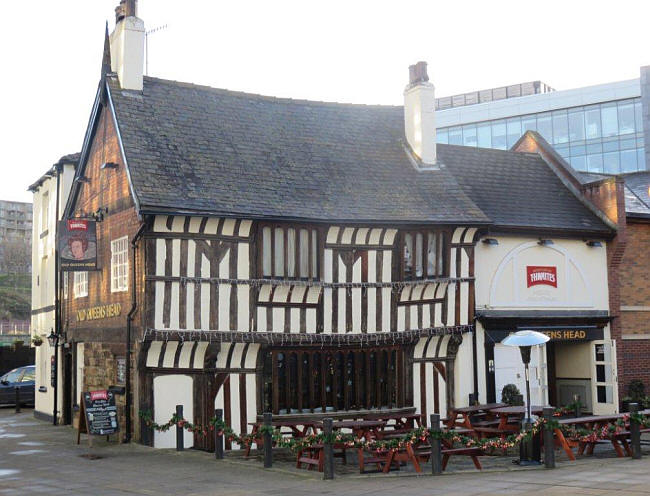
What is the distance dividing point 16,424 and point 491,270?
44.4 ft

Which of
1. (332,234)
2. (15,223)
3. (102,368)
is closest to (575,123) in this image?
(332,234)

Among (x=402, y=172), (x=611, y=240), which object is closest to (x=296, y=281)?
(x=402, y=172)

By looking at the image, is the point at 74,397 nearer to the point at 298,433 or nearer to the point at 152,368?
the point at 152,368

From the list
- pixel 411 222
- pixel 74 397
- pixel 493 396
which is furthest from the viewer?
pixel 74 397

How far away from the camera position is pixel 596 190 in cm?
2391

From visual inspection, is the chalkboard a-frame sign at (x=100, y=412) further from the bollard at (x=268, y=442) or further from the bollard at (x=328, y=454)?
the bollard at (x=328, y=454)

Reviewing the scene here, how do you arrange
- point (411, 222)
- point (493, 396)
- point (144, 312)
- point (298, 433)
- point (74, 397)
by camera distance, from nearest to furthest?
point (298, 433), point (144, 312), point (411, 222), point (493, 396), point (74, 397)

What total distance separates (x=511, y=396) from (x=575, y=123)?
4290 centimetres

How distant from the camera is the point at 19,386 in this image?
101ft

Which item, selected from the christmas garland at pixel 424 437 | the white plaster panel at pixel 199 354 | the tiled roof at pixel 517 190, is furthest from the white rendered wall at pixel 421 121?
the christmas garland at pixel 424 437

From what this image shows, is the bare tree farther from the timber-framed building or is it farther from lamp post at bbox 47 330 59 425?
the timber-framed building

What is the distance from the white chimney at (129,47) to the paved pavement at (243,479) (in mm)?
8378

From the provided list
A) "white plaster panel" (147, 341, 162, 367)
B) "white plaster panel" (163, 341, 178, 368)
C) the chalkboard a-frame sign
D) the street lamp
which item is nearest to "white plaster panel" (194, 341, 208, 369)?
"white plaster panel" (163, 341, 178, 368)

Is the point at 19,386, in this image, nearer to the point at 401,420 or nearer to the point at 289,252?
the point at 289,252
